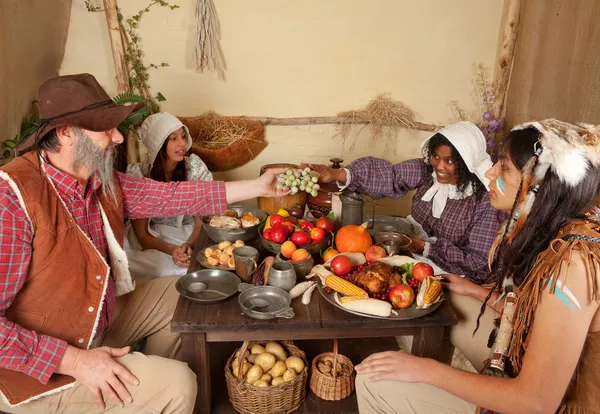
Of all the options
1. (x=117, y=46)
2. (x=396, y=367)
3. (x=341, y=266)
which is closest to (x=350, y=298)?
(x=341, y=266)

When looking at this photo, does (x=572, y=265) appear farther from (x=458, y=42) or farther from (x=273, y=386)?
(x=458, y=42)

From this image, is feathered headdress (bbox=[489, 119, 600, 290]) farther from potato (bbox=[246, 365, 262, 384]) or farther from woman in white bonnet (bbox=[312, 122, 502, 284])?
potato (bbox=[246, 365, 262, 384])

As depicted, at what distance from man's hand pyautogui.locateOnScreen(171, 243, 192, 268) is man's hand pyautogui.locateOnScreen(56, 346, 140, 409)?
1.29 metres

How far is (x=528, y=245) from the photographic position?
1652 millimetres

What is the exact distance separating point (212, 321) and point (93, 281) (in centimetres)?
56

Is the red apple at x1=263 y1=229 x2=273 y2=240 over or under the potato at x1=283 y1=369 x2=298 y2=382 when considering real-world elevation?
over

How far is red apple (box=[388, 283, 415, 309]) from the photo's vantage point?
2.01 metres

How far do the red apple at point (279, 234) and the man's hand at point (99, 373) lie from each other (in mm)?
938

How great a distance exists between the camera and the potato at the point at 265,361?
2.46 m

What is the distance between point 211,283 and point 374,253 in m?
0.82

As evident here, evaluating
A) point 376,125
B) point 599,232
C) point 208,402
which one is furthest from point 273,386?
point 376,125

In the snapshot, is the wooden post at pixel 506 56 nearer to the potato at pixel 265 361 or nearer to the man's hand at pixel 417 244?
the man's hand at pixel 417 244

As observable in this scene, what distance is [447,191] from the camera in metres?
3.23

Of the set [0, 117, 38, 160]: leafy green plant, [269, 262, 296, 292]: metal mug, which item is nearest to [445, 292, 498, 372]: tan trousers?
[269, 262, 296, 292]: metal mug
